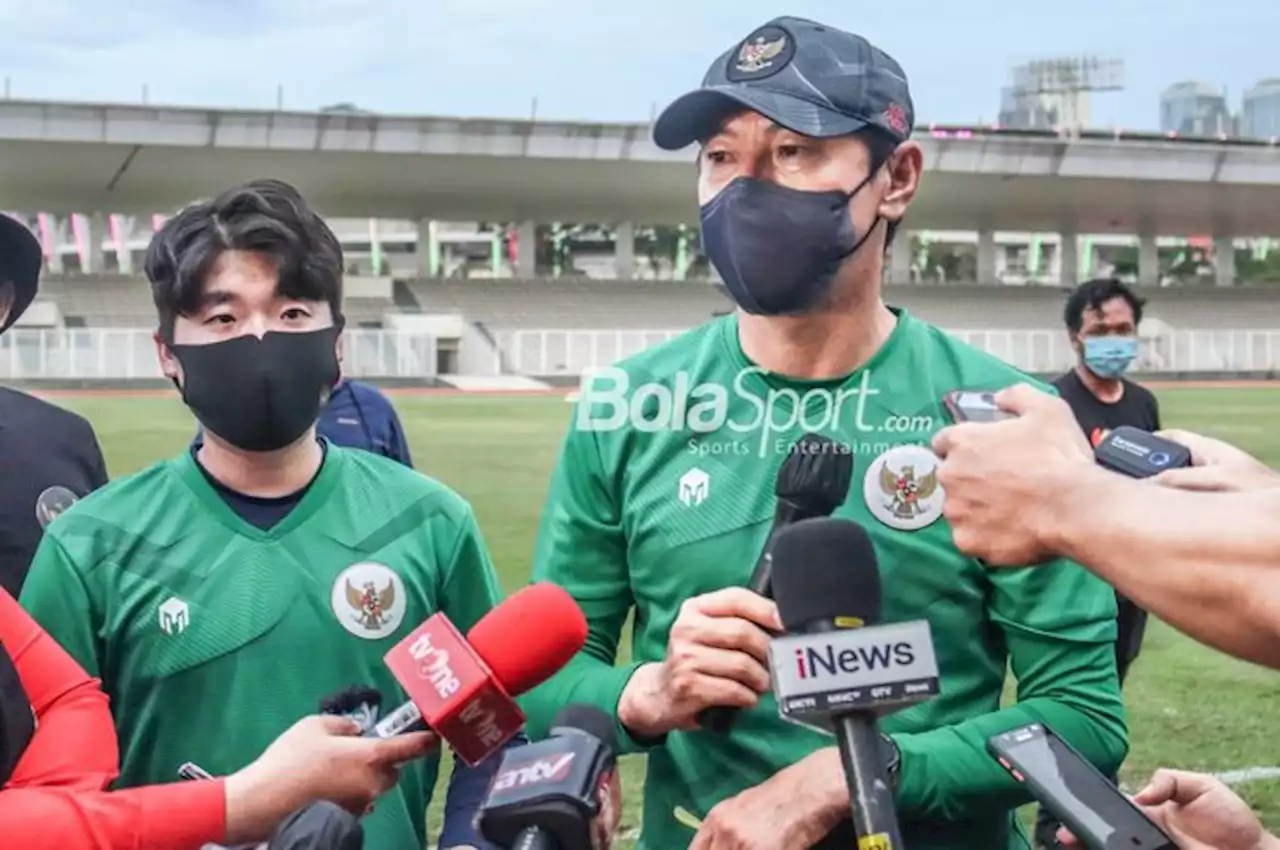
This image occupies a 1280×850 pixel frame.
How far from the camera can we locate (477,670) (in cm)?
159

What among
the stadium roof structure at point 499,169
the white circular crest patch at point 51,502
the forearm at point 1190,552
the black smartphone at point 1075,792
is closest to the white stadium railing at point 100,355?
the stadium roof structure at point 499,169

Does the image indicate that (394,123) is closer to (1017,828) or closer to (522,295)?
(522,295)

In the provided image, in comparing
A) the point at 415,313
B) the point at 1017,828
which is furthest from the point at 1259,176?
the point at 1017,828

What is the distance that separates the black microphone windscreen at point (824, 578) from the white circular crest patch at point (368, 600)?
875mm

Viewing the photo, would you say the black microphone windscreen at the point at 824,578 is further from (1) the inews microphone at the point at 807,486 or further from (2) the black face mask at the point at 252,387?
(2) the black face mask at the point at 252,387

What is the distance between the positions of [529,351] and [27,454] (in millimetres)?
26827

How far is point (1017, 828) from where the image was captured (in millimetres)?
2141

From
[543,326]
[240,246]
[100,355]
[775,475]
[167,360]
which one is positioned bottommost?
[100,355]

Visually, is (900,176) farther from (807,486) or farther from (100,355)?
(100,355)

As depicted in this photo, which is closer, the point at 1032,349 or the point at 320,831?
the point at 320,831

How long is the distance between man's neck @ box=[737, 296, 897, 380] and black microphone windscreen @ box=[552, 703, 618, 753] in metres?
0.60

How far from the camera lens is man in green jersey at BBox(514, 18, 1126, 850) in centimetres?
190

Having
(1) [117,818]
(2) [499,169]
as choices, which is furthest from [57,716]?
(2) [499,169]

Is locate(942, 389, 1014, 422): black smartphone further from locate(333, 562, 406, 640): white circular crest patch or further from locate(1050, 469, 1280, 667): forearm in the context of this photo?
locate(333, 562, 406, 640): white circular crest patch
